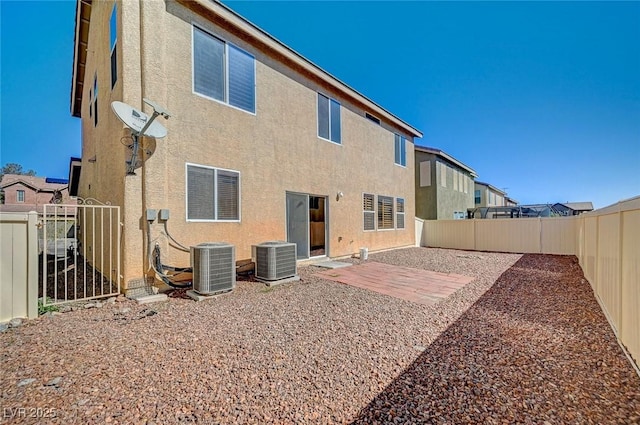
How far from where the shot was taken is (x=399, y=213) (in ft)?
43.6

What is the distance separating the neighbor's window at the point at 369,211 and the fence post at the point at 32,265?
369 inches

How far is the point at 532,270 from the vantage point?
797 centimetres

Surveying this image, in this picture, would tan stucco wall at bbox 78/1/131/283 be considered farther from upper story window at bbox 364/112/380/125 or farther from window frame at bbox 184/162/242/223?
upper story window at bbox 364/112/380/125

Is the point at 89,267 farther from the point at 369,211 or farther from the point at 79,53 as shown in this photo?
the point at 369,211

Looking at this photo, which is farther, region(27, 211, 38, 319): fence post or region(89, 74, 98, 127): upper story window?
region(89, 74, 98, 127): upper story window

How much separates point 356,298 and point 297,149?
5.04 meters

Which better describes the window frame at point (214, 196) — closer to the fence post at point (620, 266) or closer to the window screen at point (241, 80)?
the window screen at point (241, 80)

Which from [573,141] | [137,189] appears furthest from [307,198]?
[573,141]

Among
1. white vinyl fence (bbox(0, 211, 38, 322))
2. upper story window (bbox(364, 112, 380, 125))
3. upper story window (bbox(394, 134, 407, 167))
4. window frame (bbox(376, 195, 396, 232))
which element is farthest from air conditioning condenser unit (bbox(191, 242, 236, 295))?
upper story window (bbox(394, 134, 407, 167))

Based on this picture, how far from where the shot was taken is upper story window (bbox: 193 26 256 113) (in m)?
6.03

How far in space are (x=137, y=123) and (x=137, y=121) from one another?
39 millimetres

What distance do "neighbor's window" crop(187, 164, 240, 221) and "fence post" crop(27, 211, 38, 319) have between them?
2278 mm

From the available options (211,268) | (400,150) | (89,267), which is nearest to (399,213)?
(400,150)

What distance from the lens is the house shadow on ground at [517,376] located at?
2.01 meters
